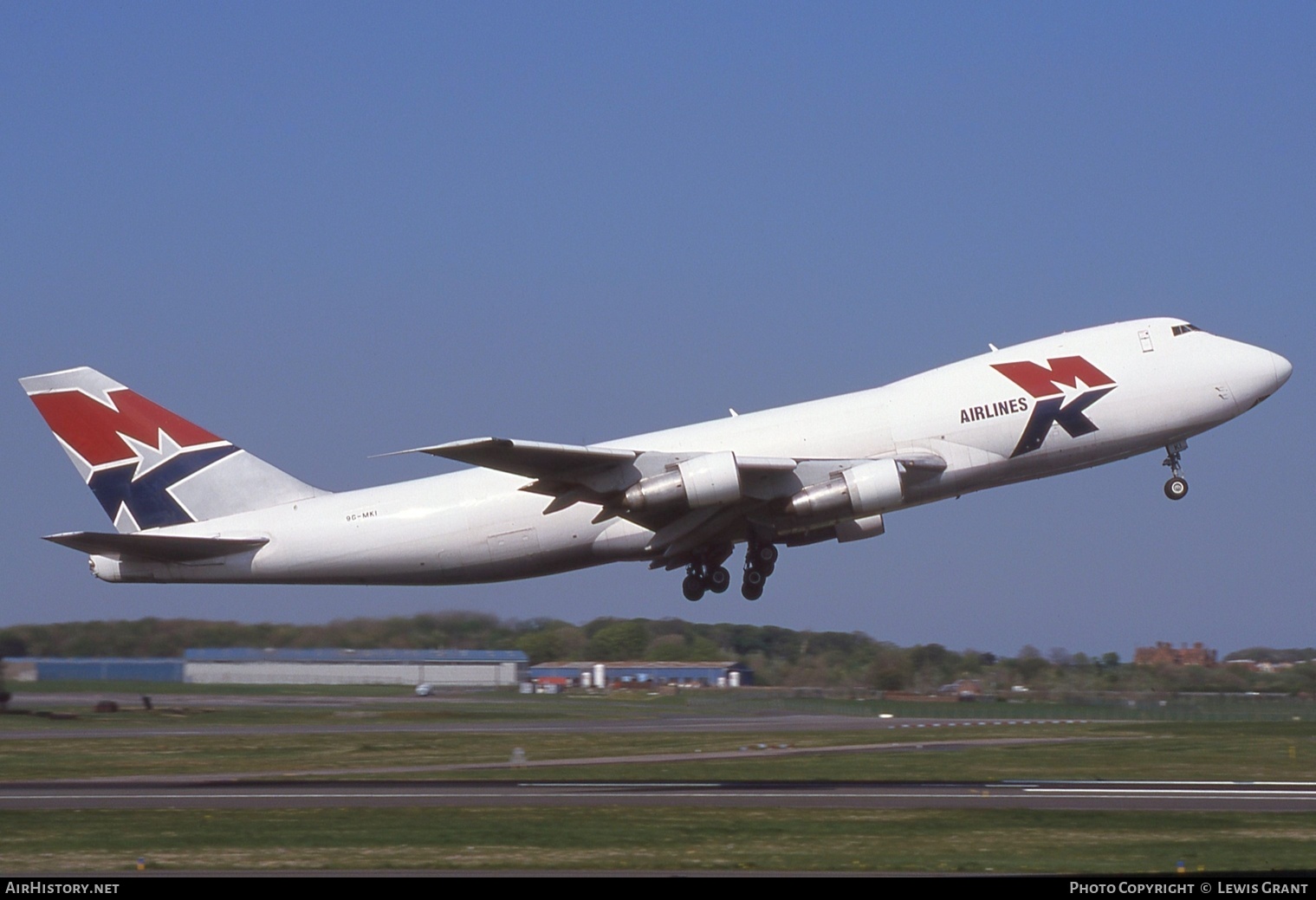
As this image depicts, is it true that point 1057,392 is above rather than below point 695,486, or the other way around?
above

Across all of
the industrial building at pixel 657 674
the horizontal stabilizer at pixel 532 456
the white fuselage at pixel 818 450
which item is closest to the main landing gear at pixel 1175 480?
the white fuselage at pixel 818 450

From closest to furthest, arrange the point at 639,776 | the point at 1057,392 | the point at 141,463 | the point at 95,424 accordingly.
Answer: the point at 1057,392 → the point at 639,776 → the point at 141,463 → the point at 95,424

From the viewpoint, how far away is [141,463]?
33.9 metres

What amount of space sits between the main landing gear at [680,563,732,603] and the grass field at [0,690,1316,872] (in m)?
4.11

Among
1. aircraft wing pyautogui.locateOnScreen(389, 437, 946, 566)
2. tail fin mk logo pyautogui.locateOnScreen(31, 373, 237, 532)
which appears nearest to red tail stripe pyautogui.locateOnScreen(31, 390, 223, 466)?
tail fin mk logo pyautogui.locateOnScreen(31, 373, 237, 532)

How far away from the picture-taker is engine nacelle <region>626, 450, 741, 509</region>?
97.9 feet

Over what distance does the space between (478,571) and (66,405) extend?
10.7 meters

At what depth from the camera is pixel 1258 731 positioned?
44719 millimetres

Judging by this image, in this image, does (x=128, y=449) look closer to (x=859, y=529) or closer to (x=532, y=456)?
(x=532, y=456)

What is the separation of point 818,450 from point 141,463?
617 inches

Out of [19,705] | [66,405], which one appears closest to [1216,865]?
[66,405]

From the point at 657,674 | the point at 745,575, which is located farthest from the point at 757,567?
the point at 657,674

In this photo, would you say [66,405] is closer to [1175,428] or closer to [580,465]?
[580,465]

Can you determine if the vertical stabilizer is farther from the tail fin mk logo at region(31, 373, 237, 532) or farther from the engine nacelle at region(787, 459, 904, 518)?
the engine nacelle at region(787, 459, 904, 518)
